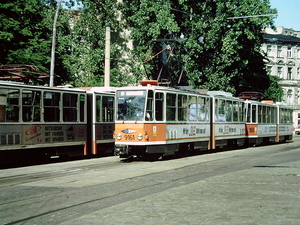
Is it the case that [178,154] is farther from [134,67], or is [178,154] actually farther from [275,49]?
[275,49]

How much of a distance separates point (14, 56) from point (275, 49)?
59608mm

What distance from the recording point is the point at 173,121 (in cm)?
2016

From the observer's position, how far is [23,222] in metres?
7.66

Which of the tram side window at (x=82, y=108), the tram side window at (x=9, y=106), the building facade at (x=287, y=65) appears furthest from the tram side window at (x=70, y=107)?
the building facade at (x=287, y=65)

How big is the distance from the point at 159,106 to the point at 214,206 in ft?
35.2

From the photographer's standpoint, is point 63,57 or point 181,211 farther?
point 63,57

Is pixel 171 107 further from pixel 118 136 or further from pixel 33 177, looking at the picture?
pixel 33 177

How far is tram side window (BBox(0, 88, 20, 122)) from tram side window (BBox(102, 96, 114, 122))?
547 cm

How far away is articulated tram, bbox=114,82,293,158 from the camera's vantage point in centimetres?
1880

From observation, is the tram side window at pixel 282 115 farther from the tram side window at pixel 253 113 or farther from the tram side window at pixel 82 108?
the tram side window at pixel 82 108

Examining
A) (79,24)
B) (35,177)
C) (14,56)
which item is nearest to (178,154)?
(35,177)

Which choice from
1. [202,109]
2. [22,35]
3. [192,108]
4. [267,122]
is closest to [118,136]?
[192,108]

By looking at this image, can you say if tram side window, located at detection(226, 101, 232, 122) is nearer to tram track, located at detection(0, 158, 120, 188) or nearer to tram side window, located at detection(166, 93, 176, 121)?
tram side window, located at detection(166, 93, 176, 121)

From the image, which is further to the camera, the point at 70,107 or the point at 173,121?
the point at 173,121
